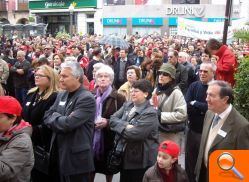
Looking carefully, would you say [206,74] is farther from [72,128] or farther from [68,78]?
[72,128]

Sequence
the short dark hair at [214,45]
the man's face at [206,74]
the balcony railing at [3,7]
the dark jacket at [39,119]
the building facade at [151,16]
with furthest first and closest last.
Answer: the balcony railing at [3,7]
the building facade at [151,16]
the short dark hair at [214,45]
the man's face at [206,74]
the dark jacket at [39,119]

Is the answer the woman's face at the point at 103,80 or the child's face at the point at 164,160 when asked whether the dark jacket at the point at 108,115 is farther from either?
the child's face at the point at 164,160

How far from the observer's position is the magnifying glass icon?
2037 millimetres

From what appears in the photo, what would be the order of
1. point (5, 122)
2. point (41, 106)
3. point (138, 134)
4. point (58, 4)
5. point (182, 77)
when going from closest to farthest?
1. point (5, 122)
2. point (138, 134)
3. point (41, 106)
4. point (182, 77)
5. point (58, 4)

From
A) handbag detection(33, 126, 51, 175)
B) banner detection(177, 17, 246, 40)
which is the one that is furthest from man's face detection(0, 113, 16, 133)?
banner detection(177, 17, 246, 40)

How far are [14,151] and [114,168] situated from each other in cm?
169

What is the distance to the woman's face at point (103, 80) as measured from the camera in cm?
504

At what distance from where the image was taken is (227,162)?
205cm

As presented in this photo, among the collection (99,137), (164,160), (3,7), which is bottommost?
(99,137)

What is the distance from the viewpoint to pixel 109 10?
42281 mm

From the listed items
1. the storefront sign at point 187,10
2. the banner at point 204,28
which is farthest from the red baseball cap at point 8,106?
the storefront sign at point 187,10

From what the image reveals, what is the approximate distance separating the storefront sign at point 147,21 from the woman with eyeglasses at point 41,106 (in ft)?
118

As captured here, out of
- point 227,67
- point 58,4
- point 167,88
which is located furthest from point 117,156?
point 58,4

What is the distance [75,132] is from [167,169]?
1.02 meters
